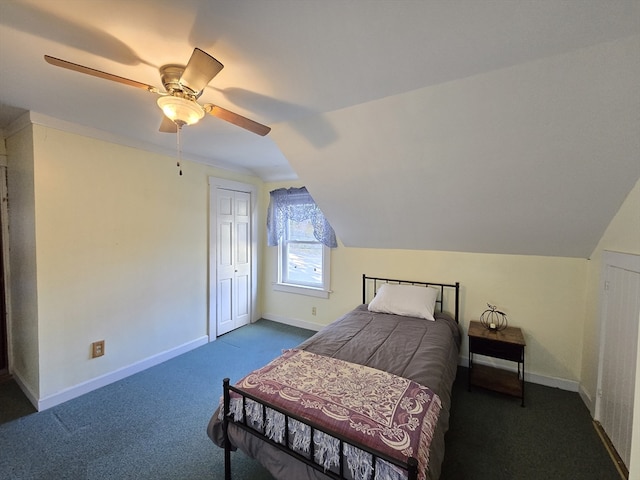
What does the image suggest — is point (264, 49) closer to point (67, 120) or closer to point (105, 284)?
point (67, 120)

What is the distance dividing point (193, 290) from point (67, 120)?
6.62ft

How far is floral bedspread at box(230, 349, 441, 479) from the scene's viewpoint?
1181mm

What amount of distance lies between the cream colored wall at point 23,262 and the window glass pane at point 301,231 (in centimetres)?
272

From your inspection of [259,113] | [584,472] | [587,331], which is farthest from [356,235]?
[584,472]

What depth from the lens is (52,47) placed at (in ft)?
4.44

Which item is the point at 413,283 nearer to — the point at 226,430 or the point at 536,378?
the point at 536,378

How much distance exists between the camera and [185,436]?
1972 millimetres

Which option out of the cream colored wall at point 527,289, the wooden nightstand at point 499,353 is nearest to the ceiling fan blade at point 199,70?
the cream colored wall at point 527,289

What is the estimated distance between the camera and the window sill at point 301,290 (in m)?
3.84

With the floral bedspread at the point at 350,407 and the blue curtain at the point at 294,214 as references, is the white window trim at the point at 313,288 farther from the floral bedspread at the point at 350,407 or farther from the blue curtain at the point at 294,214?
the floral bedspread at the point at 350,407

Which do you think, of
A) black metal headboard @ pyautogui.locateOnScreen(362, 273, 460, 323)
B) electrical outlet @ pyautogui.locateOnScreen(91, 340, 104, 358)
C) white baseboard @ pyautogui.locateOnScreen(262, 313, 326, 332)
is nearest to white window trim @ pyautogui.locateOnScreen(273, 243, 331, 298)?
white baseboard @ pyautogui.locateOnScreen(262, 313, 326, 332)

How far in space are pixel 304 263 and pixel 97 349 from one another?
98.0 inches

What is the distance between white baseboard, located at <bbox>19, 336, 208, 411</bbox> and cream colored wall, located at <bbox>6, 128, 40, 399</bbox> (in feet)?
0.23

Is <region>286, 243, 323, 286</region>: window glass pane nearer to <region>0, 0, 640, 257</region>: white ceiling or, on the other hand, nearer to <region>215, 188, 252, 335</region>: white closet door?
<region>215, 188, 252, 335</region>: white closet door
